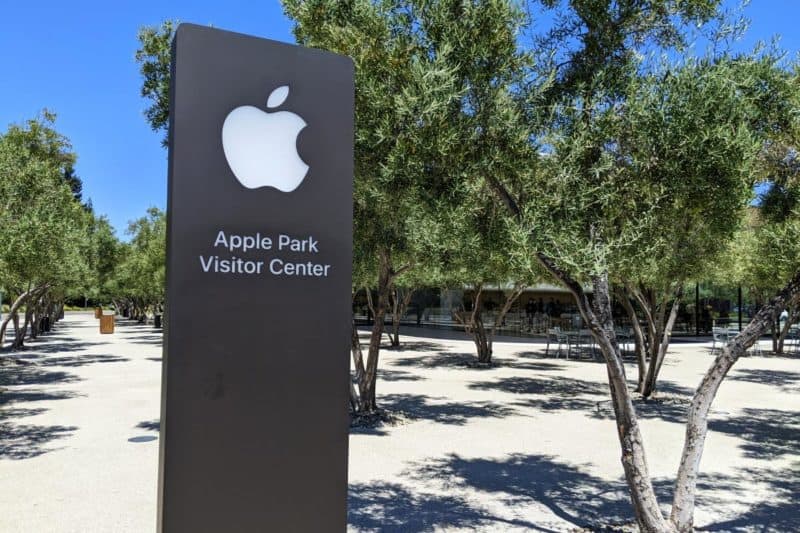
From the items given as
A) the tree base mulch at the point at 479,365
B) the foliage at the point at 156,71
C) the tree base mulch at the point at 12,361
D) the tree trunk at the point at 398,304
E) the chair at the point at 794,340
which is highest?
the foliage at the point at 156,71

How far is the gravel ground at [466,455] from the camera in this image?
5.59 meters

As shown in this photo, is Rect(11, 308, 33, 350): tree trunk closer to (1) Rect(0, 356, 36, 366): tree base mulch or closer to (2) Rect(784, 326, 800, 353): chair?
(1) Rect(0, 356, 36, 366): tree base mulch

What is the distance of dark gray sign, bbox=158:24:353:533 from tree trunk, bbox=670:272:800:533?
10.2 feet

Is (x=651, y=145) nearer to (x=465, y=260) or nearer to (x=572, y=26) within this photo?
(x=572, y=26)

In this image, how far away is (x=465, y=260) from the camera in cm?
1116

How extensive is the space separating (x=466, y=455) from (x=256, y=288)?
235 inches

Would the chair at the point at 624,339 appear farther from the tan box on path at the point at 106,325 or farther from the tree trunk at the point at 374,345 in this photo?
the tan box on path at the point at 106,325

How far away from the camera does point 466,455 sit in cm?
791

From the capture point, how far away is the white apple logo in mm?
2652

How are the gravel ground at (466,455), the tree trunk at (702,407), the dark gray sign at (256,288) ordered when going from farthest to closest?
the gravel ground at (466,455)
the tree trunk at (702,407)
the dark gray sign at (256,288)

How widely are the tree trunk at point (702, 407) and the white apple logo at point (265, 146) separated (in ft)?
11.8

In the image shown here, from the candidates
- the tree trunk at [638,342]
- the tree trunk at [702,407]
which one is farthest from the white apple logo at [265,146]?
the tree trunk at [638,342]

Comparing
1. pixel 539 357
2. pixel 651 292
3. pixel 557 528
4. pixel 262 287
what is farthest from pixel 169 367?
pixel 539 357

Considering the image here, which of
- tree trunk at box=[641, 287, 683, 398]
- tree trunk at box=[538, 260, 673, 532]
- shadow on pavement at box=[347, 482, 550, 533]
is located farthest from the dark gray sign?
tree trunk at box=[641, 287, 683, 398]
